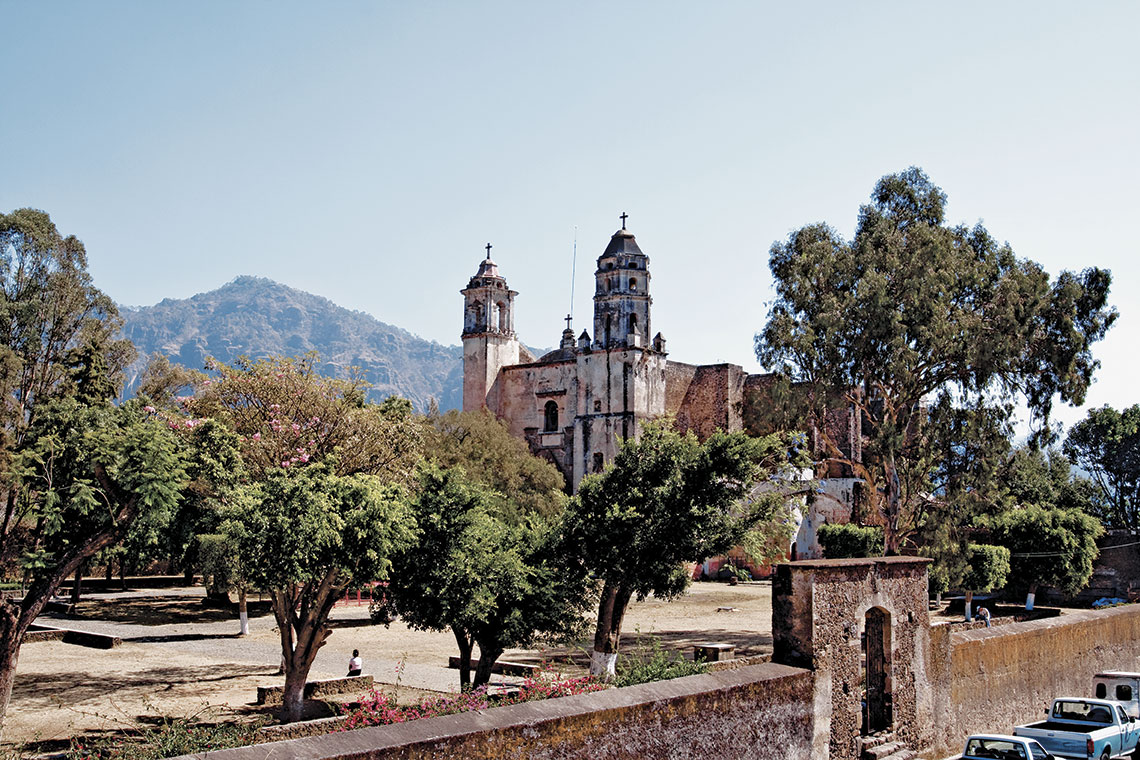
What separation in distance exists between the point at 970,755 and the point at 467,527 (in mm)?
7492

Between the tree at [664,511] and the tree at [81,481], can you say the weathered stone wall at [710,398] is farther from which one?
the tree at [81,481]

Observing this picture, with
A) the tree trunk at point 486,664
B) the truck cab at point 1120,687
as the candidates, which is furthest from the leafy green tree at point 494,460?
the truck cab at point 1120,687

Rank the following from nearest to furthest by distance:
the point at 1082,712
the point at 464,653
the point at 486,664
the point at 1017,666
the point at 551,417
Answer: the point at 1082,712, the point at 1017,666, the point at 486,664, the point at 464,653, the point at 551,417

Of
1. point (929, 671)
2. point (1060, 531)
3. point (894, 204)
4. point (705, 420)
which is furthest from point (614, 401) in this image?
point (929, 671)

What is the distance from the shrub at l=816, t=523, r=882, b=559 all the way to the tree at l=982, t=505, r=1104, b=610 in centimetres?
465

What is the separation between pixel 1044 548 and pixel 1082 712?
27963 mm

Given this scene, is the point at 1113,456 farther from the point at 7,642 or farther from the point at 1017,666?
the point at 7,642

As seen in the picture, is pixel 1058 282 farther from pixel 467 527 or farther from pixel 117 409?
pixel 117 409

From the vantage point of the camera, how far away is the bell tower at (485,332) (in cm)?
5438

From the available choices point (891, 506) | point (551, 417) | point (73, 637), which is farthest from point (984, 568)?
point (73, 637)

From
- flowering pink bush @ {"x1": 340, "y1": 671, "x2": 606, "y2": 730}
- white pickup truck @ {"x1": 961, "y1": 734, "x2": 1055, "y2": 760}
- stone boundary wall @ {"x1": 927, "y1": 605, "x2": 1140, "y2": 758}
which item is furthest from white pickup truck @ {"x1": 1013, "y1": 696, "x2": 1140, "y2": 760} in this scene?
flowering pink bush @ {"x1": 340, "y1": 671, "x2": 606, "y2": 730}

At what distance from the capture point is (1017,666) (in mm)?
14250

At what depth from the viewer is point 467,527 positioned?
48.7 ft

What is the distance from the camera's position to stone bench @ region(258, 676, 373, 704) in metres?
17.1
